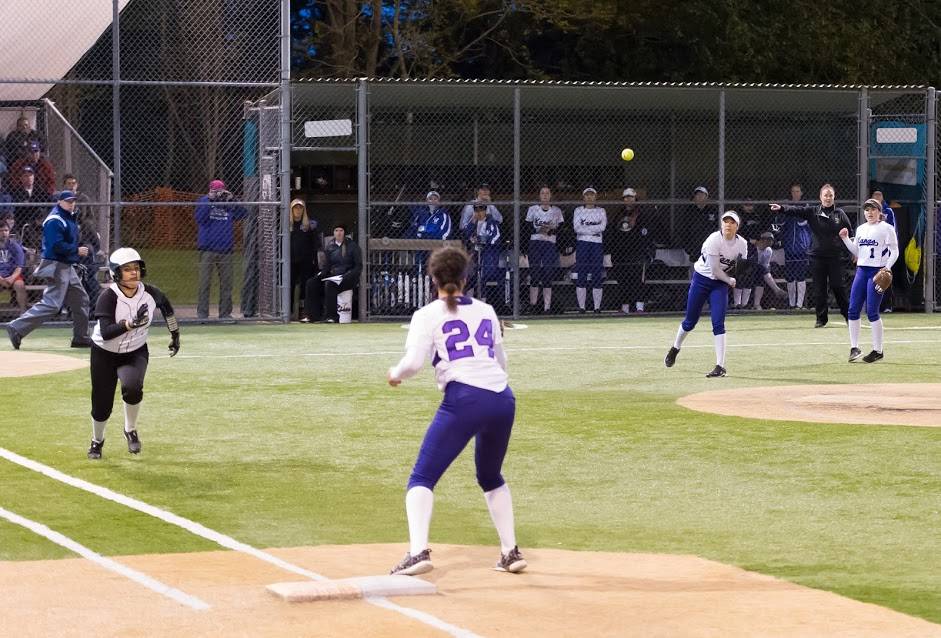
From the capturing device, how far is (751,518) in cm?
913

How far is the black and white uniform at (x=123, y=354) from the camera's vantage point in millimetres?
10852

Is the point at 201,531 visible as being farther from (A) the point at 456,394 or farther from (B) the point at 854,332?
(B) the point at 854,332

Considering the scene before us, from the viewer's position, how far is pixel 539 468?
11.0 meters

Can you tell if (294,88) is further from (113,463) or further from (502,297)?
(113,463)

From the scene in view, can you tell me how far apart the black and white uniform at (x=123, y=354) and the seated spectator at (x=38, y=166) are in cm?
1173

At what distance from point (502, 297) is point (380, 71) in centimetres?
1573

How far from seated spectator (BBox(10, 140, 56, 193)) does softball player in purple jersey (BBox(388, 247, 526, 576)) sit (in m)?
15.8

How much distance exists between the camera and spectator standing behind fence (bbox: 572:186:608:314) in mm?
24094

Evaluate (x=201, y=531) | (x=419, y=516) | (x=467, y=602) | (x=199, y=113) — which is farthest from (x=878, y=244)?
(x=199, y=113)

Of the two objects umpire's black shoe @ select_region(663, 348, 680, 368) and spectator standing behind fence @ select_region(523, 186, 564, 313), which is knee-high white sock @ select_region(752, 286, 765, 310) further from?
umpire's black shoe @ select_region(663, 348, 680, 368)

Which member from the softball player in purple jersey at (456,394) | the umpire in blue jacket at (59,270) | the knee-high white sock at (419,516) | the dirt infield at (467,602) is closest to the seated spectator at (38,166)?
the umpire in blue jacket at (59,270)

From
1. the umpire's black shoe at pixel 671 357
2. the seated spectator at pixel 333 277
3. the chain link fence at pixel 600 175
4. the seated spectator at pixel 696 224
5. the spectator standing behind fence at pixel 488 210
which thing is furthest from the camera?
the seated spectator at pixel 696 224

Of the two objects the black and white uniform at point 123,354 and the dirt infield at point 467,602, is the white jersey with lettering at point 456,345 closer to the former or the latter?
the dirt infield at point 467,602

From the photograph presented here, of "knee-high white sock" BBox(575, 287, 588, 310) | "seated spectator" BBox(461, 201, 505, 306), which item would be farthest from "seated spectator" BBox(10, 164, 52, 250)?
"knee-high white sock" BBox(575, 287, 588, 310)
